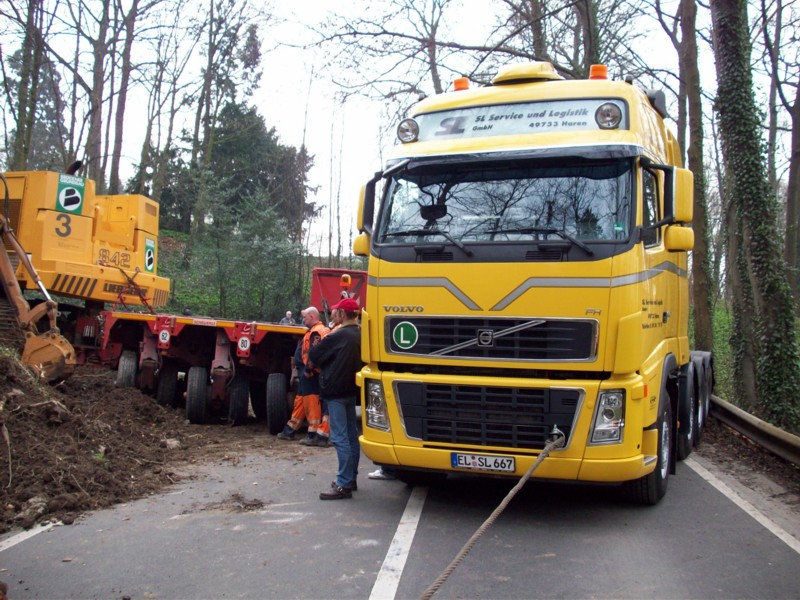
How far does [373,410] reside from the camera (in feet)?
20.7

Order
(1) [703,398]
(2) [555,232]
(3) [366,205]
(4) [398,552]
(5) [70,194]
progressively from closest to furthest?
(4) [398,552] → (2) [555,232] → (3) [366,205] → (1) [703,398] → (5) [70,194]

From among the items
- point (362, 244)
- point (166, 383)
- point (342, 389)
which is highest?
point (362, 244)

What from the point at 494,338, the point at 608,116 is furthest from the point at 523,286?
the point at 608,116

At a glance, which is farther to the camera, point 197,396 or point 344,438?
point 197,396

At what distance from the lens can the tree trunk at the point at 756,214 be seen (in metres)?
10.9

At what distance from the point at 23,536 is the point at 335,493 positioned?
2.46 meters

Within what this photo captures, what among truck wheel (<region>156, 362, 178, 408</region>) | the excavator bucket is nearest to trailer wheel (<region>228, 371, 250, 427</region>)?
truck wheel (<region>156, 362, 178, 408</region>)

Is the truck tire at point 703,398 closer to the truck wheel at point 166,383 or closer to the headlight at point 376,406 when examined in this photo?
the headlight at point 376,406

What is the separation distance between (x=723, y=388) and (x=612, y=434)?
551 inches

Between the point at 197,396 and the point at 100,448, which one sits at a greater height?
the point at 197,396

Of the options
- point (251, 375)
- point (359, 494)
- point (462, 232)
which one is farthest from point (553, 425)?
point (251, 375)

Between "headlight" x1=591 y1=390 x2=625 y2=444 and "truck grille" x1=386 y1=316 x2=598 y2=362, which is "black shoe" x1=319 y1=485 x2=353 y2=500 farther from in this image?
"headlight" x1=591 y1=390 x2=625 y2=444

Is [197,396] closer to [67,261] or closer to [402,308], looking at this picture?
[67,261]

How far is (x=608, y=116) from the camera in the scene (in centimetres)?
601
